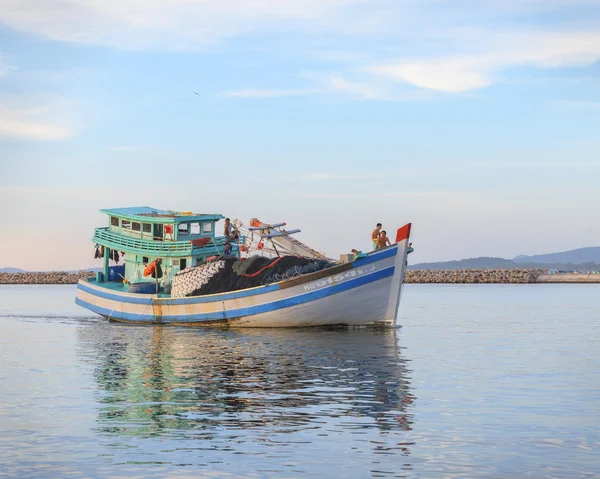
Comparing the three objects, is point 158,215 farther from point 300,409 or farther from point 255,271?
point 300,409

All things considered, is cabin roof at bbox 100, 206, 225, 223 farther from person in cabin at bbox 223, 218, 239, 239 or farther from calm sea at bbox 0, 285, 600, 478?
calm sea at bbox 0, 285, 600, 478

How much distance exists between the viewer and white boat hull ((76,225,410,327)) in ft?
135

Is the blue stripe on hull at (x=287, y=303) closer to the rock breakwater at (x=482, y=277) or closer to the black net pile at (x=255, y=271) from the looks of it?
the black net pile at (x=255, y=271)

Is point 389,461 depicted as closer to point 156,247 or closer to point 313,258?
point 313,258

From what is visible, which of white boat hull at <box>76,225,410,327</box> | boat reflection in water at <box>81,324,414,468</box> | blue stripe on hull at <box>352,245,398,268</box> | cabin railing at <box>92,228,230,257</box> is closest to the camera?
boat reflection in water at <box>81,324,414,468</box>

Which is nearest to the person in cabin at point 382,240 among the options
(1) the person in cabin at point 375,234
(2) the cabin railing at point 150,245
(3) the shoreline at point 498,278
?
(1) the person in cabin at point 375,234

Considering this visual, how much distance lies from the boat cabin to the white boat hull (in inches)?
128

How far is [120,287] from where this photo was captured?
52250 millimetres

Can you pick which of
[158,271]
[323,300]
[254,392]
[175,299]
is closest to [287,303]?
[323,300]

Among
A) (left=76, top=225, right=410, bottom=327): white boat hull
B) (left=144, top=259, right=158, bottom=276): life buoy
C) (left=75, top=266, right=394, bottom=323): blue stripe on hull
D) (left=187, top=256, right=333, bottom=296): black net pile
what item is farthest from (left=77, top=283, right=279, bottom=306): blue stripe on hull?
(left=144, top=259, right=158, bottom=276): life buoy

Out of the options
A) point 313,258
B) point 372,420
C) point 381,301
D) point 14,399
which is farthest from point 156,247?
point 372,420

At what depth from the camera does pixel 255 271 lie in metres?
43.9

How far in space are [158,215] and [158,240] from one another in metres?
1.43

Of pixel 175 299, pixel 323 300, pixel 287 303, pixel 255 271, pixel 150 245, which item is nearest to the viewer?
pixel 323 300
